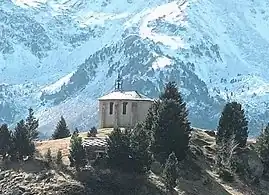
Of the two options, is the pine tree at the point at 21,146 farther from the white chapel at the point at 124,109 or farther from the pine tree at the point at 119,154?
the white chapel at the point at 124,109

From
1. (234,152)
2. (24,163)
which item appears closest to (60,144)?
(24,163)

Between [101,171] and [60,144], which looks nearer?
[101,171]

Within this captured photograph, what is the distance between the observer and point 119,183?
275 ft

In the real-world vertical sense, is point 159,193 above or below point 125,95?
below

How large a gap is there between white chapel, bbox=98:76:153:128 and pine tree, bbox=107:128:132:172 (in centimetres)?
2511

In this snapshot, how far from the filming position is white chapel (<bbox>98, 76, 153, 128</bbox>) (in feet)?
373

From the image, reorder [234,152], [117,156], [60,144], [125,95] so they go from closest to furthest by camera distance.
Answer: [117,156]
[60,144]
[234,152]
[125,95]

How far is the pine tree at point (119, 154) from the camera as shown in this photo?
86562 millimetres

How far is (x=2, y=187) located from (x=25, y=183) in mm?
2924

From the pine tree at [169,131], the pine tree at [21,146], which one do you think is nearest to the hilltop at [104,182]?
the pine tree at [21,146]

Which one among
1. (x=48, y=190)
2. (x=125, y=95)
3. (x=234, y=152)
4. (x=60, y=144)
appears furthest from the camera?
(x=125, y=95)

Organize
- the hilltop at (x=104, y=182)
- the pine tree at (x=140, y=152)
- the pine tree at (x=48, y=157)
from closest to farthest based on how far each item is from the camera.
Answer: the hilltop at (x=104, y=182) < the pine tree at (x=140, y=152) < the pine tree at (x=48, y=157)

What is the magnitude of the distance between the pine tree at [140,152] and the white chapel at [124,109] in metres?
23.8

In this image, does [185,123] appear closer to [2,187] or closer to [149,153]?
[149,153]
